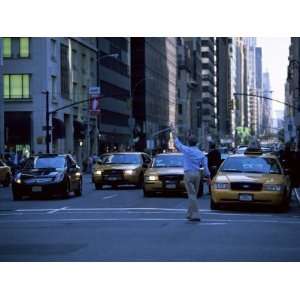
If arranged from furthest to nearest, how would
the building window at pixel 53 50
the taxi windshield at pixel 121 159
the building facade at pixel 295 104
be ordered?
the building window at pixel 53 50
the building facade at pixel 295 104
the taxi windshield at pixel 121 159

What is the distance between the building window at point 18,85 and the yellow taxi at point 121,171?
29907mm

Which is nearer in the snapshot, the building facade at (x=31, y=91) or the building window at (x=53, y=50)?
the building facade at (x=31, y=91)

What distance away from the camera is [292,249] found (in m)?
11.9

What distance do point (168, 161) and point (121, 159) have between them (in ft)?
18.6

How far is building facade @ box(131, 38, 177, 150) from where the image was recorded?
380ft

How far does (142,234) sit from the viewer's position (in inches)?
550

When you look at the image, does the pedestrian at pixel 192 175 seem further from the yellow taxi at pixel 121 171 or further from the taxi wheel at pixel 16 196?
the yellow taxi at pixel 121 171

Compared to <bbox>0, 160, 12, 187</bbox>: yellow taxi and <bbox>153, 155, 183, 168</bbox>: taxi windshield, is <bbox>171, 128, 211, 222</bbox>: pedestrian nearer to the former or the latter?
<bbox>153, 155, 183, 168</bbox>: taxi windshield

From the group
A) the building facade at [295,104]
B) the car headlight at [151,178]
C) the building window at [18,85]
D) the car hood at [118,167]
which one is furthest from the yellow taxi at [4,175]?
the building window at [18,85]

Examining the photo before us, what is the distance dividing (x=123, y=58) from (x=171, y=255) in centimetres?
8787

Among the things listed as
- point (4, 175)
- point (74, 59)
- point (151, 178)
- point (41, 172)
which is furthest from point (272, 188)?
point (74, 59)

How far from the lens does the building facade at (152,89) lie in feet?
380
